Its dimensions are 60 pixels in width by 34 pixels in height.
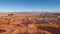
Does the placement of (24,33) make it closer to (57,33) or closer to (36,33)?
(36,33)

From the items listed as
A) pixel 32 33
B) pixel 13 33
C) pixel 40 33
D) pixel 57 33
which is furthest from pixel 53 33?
pixel 13 33

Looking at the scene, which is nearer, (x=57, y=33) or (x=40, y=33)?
(x=40, y=33)

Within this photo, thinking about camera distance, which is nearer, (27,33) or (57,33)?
(27,33)

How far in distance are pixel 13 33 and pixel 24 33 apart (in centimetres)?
209

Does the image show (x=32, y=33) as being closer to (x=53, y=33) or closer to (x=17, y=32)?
(x=17, y=32)

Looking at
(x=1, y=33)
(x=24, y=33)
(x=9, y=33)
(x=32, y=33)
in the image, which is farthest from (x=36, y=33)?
(x=1, y=33)

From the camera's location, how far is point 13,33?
20.0m

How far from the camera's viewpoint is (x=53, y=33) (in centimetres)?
2105

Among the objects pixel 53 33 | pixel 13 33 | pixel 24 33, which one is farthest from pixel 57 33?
pixel 13 33

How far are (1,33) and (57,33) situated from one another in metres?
10.3

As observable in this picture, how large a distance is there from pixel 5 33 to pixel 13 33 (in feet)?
4.62

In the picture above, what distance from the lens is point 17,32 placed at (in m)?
20.2

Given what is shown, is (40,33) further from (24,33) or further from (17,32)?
(17,32)

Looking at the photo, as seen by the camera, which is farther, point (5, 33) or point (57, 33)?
point (57, 33)
